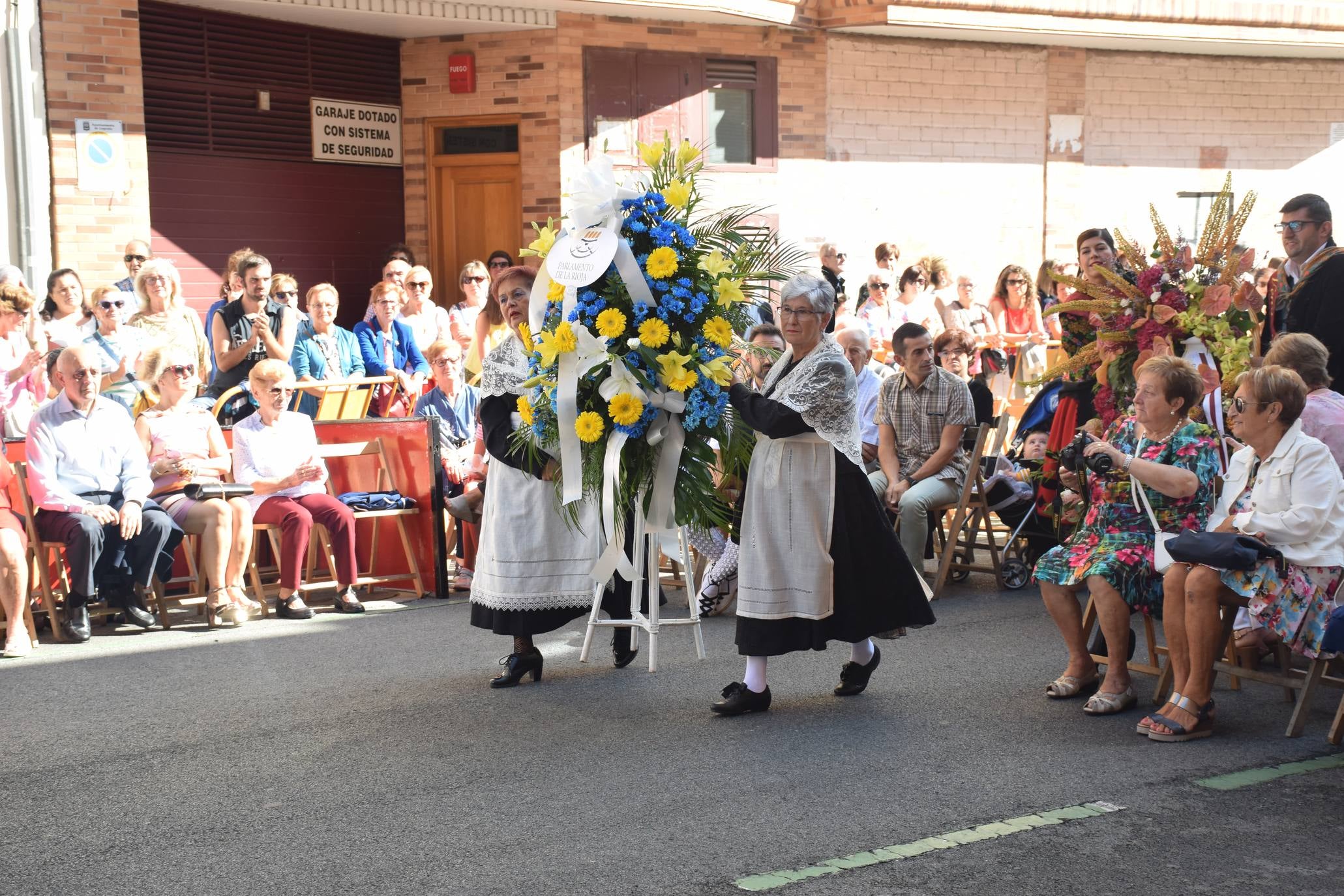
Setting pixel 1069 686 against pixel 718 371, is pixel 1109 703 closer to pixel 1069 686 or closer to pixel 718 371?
pixel 1069 686

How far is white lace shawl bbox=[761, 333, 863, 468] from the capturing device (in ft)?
20.1

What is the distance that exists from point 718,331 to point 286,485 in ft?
12.5

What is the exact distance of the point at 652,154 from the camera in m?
6.58

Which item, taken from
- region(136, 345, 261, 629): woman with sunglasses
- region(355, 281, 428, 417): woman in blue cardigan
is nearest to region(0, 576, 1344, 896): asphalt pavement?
region(136, 345, 261, 629): woman with sunglasses

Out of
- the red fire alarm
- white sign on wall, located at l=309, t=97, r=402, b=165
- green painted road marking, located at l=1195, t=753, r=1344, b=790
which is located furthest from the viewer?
the red fire alarm

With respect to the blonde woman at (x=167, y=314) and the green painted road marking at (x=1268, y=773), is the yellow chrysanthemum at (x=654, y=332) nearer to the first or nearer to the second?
the green painted road marking at (x=1268, y=773)

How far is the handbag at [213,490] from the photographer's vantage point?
28.6 feet

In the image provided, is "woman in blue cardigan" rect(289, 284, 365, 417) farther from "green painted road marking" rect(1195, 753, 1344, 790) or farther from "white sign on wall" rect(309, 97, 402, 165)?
"green painted road marking" rect(1195, 753, 1344, 790)

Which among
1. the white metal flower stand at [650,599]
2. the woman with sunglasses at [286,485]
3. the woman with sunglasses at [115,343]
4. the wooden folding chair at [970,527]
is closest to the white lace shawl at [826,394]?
the white metal flower stand at [650,599]

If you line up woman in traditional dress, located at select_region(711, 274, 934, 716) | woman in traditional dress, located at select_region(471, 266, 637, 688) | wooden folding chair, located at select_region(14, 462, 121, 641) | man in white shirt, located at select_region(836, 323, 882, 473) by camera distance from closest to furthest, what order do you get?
woman in traditional dress, located at select_region(711, 274, 934, 716)
woman in traditional dress, located at select_region(471, 266, 637, 688)
wooden folding chair, located at select_region(14, 462, 121, 641)
man in white shirt, located at select_region(836, 323, 882, 473)

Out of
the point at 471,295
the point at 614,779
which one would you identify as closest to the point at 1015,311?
the point at 471,295

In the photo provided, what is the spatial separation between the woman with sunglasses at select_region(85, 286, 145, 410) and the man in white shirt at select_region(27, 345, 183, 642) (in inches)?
40.4

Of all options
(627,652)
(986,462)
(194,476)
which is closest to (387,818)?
(627,652)

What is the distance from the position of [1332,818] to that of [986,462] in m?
4.96
